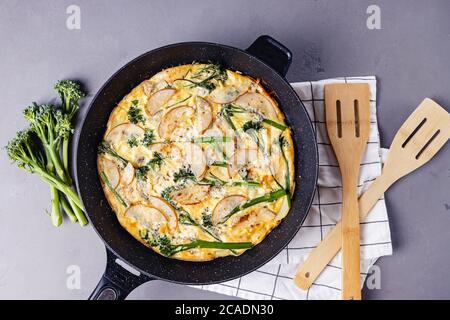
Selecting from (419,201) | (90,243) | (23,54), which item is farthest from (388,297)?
(23,54)

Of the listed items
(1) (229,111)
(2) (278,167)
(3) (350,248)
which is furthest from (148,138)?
(3) (350,248)

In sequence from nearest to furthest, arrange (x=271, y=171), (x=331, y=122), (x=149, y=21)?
(x=271, y=171), (x=331, y=122), (x=149, y=21)

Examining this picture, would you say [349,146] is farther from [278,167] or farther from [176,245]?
[176,245]

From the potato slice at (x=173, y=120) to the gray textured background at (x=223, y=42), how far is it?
54 cm

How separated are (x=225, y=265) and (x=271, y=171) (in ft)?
1.77

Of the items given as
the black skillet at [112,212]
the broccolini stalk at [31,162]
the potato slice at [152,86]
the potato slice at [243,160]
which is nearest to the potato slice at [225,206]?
the potato slice at [243,160]

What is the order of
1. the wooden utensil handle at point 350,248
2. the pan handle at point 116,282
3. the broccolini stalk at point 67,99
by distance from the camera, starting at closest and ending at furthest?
the pan handle at point 116,282
the wooden utensil handle at point 350,248
the broccolini stalk at point 67,99

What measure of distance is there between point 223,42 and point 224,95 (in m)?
0.46

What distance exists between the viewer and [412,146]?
8.65ft

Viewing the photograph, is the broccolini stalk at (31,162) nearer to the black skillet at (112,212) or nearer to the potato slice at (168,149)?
the black skillet at (112,212)

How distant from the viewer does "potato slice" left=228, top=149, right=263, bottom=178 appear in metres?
2.40

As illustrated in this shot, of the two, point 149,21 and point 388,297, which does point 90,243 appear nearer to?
point 149,21

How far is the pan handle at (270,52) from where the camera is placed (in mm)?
2387

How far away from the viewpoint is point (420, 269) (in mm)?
2707
